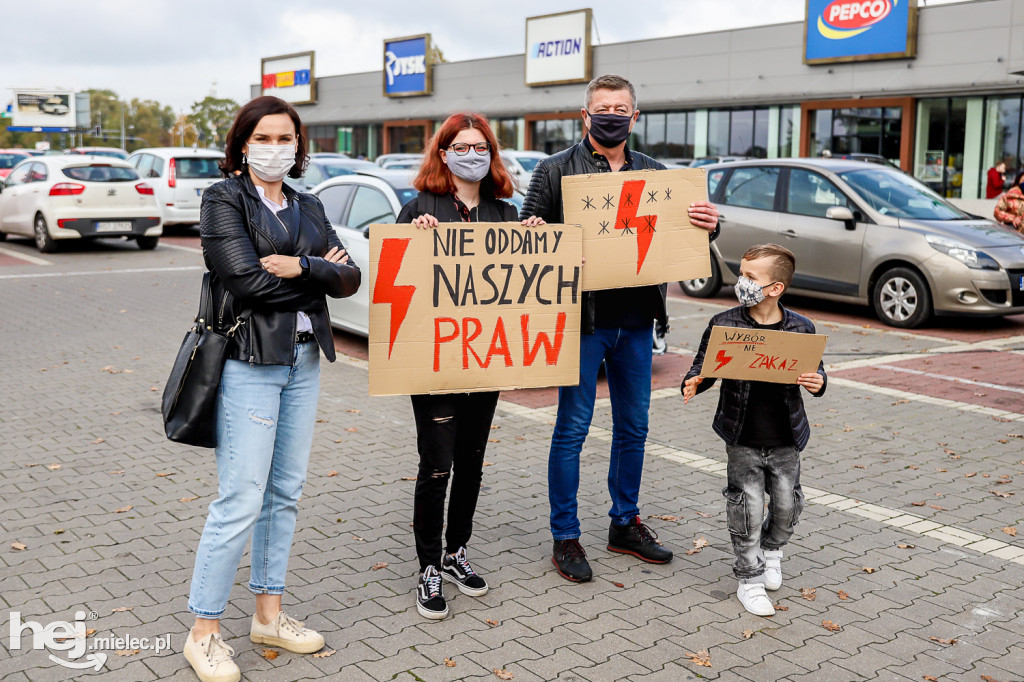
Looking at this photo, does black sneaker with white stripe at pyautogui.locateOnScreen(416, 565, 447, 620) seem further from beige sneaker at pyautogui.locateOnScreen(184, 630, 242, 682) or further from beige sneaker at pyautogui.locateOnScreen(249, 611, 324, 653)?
beige sneaker at pyautogui.locateOnScreen(184, 630, 242, 682)

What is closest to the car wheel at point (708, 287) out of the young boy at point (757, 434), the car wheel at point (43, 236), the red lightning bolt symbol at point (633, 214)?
the red lightning bolt symbol at point (633, 214)

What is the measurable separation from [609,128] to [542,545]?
79.5 inches

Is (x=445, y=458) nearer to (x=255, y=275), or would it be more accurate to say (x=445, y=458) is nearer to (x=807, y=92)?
(x=255, y=275)

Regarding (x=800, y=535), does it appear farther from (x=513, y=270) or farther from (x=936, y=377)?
(x=936, y=377)

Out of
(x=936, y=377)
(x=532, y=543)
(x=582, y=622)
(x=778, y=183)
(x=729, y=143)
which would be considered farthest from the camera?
(x=729, y=143)

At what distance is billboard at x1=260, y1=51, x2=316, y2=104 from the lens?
56.7m

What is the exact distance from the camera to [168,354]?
32.6 ft

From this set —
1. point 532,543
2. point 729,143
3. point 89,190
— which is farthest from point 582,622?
point 729,143

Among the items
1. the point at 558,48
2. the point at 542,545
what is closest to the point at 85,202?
the point at 542,545

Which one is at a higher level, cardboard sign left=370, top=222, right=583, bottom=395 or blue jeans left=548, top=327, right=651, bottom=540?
cardboard sign left=370, top=222, right=583, bottom=395

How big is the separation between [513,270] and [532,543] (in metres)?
1.50

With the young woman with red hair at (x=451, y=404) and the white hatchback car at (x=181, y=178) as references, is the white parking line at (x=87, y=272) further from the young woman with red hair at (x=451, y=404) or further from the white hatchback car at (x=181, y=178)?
the young woman with red hair at (x=451, y=404)

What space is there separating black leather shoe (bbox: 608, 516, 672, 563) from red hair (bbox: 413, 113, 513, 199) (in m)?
1.72

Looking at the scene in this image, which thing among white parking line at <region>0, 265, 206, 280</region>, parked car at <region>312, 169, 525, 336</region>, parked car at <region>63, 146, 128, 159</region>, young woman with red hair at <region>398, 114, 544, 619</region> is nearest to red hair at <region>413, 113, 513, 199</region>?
young woman with red hair at <region>398, 114, 544, 619</region>
